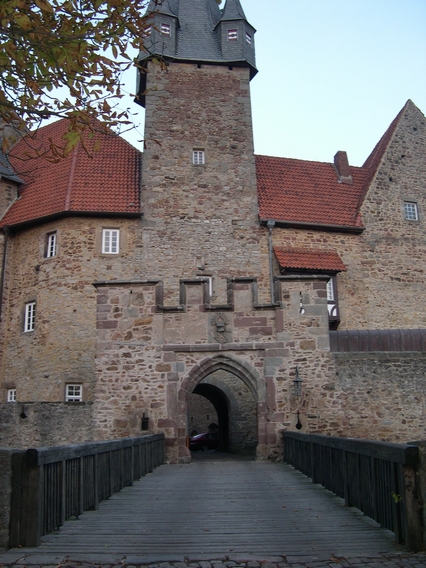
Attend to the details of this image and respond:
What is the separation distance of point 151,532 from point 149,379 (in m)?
8.90

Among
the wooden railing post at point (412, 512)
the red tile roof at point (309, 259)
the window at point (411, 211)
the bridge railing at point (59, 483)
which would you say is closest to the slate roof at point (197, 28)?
the red tile roof at point (309, 259)

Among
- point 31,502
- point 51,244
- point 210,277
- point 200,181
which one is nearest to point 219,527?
point 31,502

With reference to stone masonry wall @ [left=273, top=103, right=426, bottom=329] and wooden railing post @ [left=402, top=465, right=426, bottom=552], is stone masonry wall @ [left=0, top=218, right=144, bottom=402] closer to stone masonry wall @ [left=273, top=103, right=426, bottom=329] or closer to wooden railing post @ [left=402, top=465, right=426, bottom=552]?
stone masonry wall @ [left=273, top=103, right=426, bottom=329]

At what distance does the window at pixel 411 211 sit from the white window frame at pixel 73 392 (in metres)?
13.3

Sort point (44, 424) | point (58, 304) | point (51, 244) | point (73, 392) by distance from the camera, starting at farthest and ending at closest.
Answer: point (51, 244)
point (58, 304)
point (73, 392)
point (44, 424)

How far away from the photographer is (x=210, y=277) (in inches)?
794

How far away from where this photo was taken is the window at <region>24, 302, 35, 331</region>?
20203mm

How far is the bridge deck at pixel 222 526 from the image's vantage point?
5.02 meters

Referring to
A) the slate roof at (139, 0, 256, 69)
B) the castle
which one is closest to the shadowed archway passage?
the castle

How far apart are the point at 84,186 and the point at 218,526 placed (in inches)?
663

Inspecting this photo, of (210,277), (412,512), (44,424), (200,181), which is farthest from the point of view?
(200,181)

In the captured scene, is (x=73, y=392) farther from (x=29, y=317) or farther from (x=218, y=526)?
(x=218, y=526)

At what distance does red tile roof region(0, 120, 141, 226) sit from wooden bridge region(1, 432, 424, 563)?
1300 cm

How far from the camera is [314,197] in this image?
23.5m
